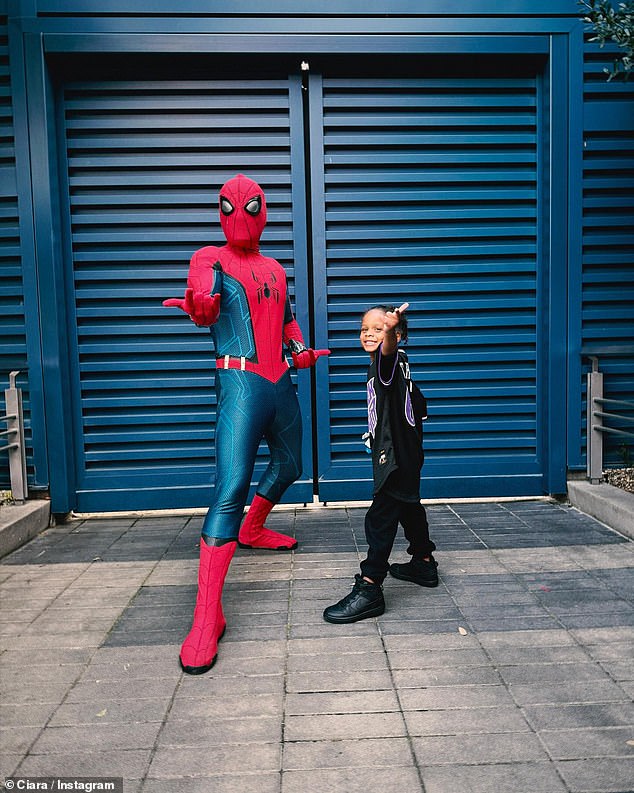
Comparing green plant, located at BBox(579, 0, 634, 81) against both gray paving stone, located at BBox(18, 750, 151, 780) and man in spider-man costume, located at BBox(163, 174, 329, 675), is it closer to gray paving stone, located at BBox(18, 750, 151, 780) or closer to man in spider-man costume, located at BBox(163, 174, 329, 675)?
man in spider-man costume, located at BBox(163, 174, 329, 675)

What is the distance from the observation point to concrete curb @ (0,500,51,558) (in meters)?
4.82

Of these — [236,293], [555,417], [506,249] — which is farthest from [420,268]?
[236,293]

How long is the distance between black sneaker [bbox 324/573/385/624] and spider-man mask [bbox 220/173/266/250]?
200 cm

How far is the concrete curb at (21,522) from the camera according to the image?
482 centimetres

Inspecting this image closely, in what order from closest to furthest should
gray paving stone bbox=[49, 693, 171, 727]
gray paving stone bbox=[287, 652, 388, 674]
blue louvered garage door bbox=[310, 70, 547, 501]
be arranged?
gray paving stone bbox=[49, 693, 171, 727] → gray paving stone bbox=[287, 652, 388, 674] → blue louvered garage door bbox=[310, 70, 547, 501]

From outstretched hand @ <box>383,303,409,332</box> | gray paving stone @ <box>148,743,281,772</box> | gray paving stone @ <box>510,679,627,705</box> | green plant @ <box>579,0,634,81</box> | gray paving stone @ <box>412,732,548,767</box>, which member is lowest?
gray paving stone @ <box>148,743,281,772</box>

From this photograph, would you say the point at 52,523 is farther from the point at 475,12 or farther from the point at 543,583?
the point at 475,12

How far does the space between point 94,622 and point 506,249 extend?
4390 millimetres

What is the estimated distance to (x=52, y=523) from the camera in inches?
219

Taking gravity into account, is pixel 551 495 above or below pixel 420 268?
below

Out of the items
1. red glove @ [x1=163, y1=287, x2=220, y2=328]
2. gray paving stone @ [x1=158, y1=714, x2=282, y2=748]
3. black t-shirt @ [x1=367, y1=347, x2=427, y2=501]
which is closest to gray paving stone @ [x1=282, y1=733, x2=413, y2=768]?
gray paving stone @ [x1=158, y1=714, x2=282, y2=748]

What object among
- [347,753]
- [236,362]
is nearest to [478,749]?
[347,753]

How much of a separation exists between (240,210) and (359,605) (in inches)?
88.1

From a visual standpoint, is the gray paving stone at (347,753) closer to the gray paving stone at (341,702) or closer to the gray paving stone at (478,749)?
the gray paving stone at (478,749)
